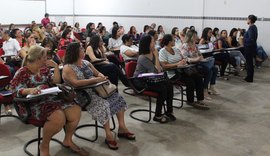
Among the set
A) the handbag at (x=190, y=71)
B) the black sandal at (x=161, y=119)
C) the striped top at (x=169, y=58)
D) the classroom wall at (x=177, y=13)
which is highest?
the classroom wall at (x=177, y=13)

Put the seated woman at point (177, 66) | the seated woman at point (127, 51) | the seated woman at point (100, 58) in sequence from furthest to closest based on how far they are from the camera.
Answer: the seated woman at point (127, 51), the seated woman at point (100, 58), the seated woman at point (177, 66)

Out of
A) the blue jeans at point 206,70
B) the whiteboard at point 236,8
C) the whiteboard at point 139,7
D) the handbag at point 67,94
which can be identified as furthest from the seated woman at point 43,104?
the whiteboard at point 139,7

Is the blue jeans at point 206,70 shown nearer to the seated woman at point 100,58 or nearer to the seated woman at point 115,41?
the seated woman at point 100,58

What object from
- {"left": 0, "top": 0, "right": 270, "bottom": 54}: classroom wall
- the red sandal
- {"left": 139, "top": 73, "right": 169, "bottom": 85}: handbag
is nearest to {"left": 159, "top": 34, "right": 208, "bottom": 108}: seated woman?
{"left": 139, "top": 73, "right": 169, "bottom": 85}: handbag

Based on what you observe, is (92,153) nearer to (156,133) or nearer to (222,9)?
(156,133)

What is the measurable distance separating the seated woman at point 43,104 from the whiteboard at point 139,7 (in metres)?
7.59

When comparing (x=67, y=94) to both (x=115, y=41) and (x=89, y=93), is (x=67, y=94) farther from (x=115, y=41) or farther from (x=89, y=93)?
(x=115, y=41)

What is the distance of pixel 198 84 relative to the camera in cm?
443

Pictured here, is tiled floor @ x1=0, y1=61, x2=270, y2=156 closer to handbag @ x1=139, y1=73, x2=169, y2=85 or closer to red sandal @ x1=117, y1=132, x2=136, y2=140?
red sandal @ x1=117, y1=132, x2=136, y2=140

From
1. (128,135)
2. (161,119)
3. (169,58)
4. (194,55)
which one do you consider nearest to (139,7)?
(194,55)

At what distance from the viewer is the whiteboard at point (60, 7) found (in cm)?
1336

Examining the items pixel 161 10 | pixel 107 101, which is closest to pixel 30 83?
pixel 107 101

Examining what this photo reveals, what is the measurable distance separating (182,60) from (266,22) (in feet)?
16.8

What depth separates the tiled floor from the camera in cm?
305
